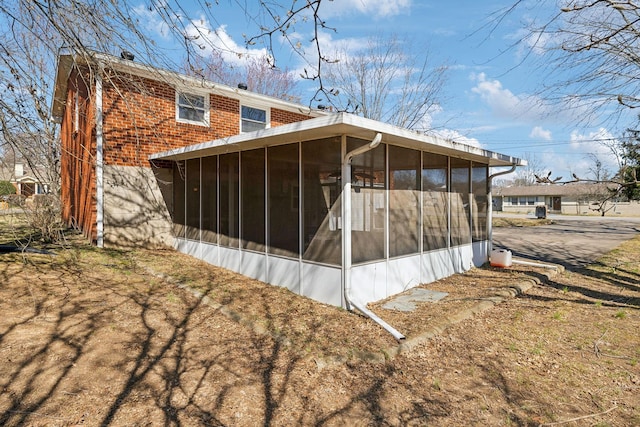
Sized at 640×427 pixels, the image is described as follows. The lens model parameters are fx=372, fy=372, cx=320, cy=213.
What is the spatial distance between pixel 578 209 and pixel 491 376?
42802mm

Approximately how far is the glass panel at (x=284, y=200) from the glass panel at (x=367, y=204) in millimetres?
978

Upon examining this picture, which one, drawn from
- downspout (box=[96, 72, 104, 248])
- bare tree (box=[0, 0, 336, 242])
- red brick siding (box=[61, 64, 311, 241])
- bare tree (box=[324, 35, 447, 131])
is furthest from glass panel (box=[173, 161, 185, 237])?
bare tree (box=[324, 35, 447, 131])

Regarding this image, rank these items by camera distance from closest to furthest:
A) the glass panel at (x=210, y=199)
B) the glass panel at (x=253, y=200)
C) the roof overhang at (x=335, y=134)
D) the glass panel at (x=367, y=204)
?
the roof overhang at (x=335, y=134) < the glass panel at (x=367, y=204) < the glass panel at (x=253, y=200) < the glass panel at (x=210, y=199)

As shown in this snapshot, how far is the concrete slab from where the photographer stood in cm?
541

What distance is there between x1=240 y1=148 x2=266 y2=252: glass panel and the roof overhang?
24 centimetres

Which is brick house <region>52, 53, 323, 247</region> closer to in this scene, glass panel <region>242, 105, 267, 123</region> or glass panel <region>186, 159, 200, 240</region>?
glass panel <region>242, 105, 267, 123</region>

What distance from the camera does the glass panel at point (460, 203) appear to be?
7586 mm

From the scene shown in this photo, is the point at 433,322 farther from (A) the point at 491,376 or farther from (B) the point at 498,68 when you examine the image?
(B) the point at 498,68

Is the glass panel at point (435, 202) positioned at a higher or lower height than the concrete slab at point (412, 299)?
higher

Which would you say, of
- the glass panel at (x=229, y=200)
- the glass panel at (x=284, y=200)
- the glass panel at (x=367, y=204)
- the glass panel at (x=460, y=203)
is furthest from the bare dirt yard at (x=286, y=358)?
the glass panel at (x=460, y=203)

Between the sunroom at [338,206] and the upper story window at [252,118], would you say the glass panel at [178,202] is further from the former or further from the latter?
the upper story window at [252,118]

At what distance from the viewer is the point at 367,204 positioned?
5.57m

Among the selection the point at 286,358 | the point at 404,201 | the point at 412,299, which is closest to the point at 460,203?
the point at 404,201

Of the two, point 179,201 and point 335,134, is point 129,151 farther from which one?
point 335,134
